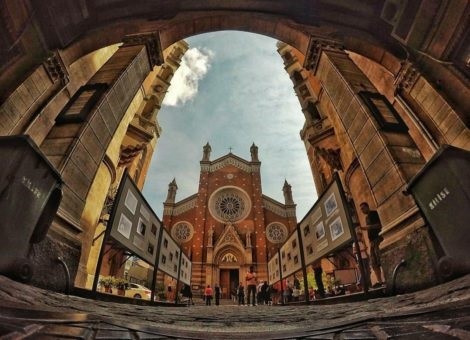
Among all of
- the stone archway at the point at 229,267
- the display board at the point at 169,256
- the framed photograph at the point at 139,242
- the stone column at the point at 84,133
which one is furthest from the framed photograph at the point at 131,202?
the stone archway at the point at 229,267

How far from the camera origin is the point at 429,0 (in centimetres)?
487

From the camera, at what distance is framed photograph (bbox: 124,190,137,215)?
4.63 metres

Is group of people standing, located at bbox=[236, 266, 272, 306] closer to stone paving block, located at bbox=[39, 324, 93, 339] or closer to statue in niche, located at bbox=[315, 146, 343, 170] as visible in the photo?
statue in niche, located at bbox=[315, 146, 343, 170]

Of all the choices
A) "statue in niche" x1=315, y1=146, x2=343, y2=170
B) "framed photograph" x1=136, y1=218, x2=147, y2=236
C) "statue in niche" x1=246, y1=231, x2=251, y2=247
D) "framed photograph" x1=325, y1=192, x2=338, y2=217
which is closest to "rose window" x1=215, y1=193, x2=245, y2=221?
"statue in niche" x1=246, y1=231, x2=251, y2=247

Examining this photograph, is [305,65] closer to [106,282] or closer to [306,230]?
[306,230]

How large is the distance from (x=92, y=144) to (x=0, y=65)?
2032 mm

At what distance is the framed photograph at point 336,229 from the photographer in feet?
13.4

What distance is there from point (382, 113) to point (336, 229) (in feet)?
10.8

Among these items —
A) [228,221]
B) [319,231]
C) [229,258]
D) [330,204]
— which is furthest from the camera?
[228,221]

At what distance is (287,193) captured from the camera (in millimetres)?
33562

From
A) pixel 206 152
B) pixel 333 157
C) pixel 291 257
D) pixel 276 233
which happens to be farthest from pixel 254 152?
pixel 291 257

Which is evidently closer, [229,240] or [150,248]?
[150,248]

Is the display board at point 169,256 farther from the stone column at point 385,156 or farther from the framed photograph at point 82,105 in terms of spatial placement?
the stone column at point 385,156

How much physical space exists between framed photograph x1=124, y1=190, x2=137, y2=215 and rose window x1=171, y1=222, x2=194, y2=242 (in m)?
24.7
